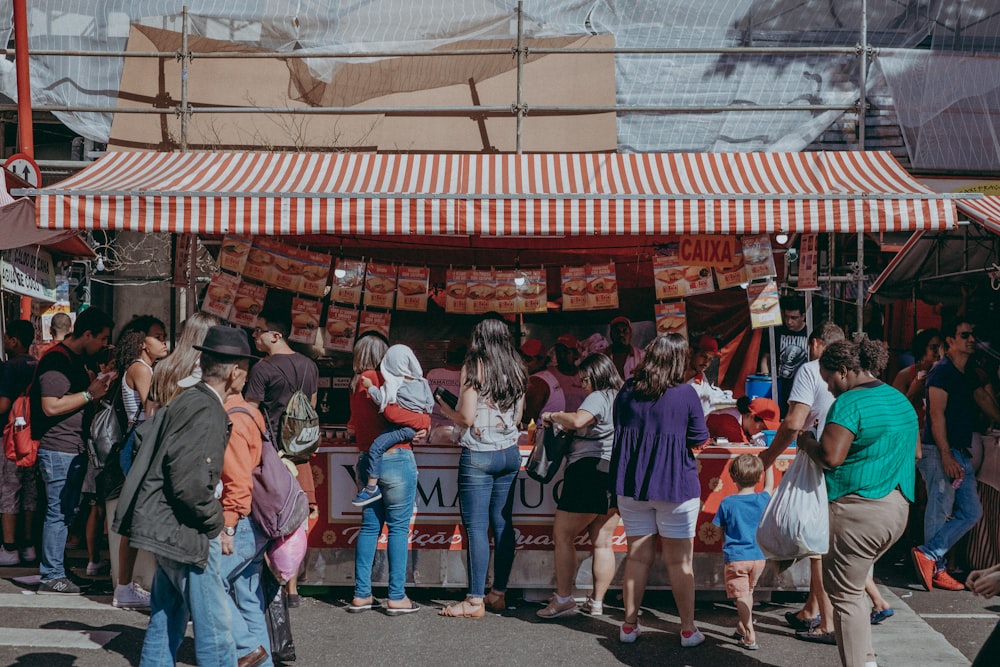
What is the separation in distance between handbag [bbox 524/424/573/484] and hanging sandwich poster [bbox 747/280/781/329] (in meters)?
2.59

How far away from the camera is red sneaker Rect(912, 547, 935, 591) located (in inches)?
284

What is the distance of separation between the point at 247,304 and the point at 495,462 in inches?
135

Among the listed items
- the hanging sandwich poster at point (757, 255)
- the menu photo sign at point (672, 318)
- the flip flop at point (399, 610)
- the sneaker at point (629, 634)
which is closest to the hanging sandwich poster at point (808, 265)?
the hanging sandwich poster at point (757, 255)

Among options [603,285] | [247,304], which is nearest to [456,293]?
[603,285]

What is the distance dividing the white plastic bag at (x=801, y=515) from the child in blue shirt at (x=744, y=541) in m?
0.50

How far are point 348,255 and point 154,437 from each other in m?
5.07

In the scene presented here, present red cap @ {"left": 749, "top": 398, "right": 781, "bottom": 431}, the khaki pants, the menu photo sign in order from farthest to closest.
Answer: the menu photo sign → red cap @ {"left": 749, "top": 398, "right": 781, "bottom": 431} → the khaki pants

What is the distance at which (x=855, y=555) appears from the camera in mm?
4836

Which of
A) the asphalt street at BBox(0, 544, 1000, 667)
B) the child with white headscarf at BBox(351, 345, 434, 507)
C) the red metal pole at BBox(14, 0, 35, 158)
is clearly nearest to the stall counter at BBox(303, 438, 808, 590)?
the asphalt street at BBox(0, 544, 1000, 667)

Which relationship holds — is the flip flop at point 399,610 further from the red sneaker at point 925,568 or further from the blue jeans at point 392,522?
the red sneaker at point 925,568

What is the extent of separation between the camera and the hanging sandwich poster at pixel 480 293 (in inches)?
356

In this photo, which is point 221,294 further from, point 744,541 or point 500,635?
point 744,541

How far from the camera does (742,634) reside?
579cm

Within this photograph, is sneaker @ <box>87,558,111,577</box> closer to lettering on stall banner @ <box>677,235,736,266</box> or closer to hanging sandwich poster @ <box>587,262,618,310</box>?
hanging sandwich poster @ <box>587,262,618,310</box>
